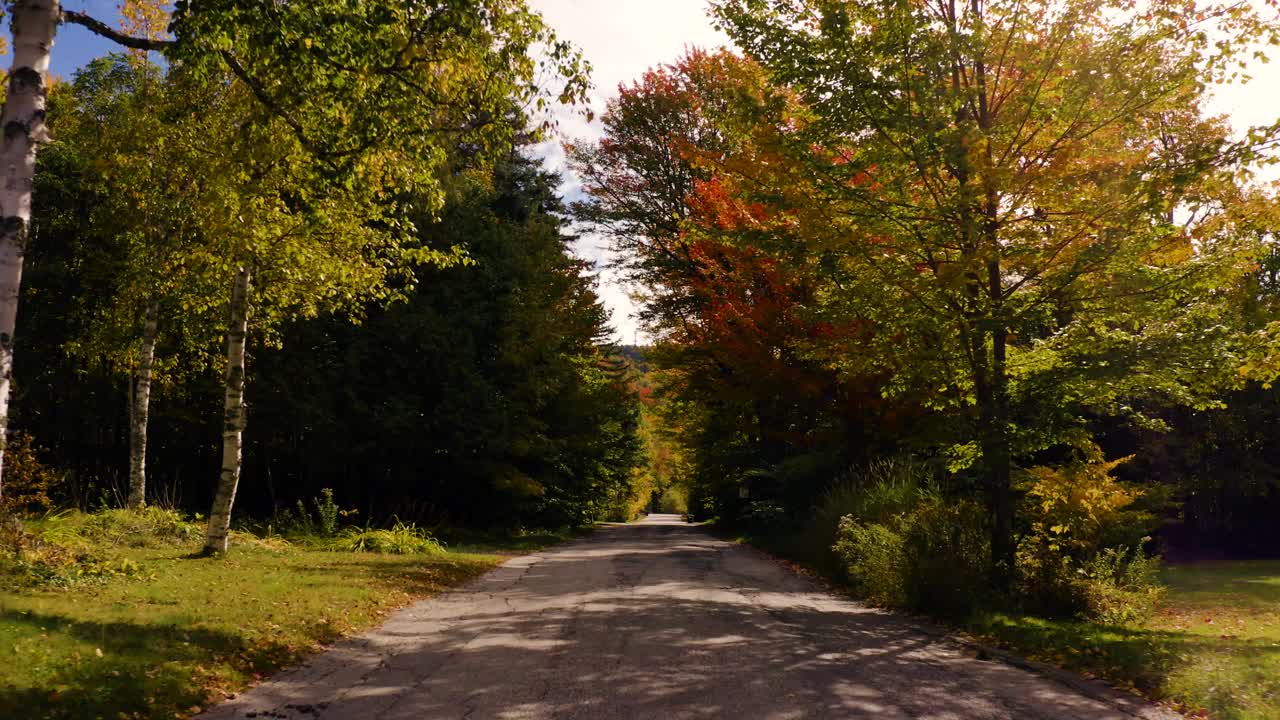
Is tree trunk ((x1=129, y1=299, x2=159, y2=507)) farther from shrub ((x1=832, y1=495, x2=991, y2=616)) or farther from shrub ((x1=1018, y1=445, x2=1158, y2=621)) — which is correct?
shrub ((x1=1018, y1=445, x2=1158, y2=621))

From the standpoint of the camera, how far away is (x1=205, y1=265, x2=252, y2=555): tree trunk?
12.2 metres

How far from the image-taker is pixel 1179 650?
7.16 m

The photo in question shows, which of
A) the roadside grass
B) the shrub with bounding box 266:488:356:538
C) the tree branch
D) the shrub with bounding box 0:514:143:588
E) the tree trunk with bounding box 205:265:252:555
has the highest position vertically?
the tree branch

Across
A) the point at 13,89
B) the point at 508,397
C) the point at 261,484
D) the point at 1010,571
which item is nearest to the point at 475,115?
the point at 13,89

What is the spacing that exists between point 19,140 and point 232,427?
7.30 m

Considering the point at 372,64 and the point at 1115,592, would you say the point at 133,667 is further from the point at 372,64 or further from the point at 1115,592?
the point at 1115,592

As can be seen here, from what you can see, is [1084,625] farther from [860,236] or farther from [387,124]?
[387,124]

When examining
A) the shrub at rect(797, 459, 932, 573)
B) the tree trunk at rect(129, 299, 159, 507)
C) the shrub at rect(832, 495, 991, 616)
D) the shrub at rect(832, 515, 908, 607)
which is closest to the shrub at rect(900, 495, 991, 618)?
the shrub at rect(832, 495, 991, 616)

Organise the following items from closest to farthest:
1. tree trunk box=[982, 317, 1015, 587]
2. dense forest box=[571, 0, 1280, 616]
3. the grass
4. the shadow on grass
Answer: the shadow on grass, the grass, dense forest box=[571, 0, 1280, 616], tree trunk box=[982, 317, 1015, 587]

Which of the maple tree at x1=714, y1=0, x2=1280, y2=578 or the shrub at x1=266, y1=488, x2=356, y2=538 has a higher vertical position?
the maple tree at x1=714, y1=0, x2=1280, y2=578

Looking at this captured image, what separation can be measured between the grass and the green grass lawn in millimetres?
7172

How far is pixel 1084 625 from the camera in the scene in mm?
8930

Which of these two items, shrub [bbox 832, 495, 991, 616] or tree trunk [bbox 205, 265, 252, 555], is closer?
shrub [bbox 832, 495, 991, 616]

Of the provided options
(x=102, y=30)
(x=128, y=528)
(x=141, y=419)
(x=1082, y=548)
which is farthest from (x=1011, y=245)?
(x=141, y=419)
